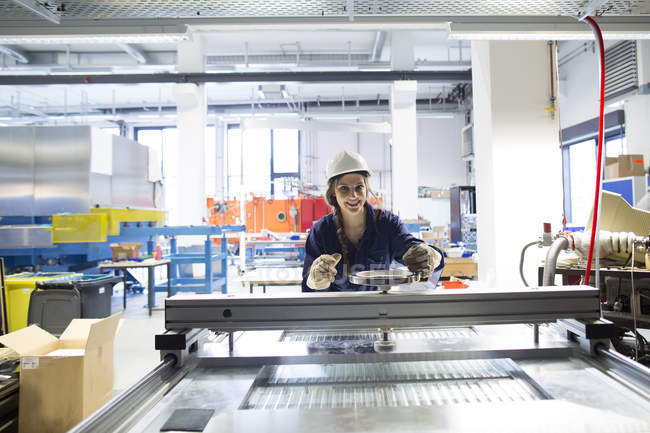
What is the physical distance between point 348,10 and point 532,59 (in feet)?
9.83

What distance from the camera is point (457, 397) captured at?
2.81 feet

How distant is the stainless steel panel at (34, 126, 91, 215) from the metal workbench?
15.1 feet

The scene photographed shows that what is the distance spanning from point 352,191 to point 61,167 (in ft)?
15.0

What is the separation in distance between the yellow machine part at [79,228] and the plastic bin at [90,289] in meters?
0.78

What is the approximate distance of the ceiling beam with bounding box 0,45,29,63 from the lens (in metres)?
6.38

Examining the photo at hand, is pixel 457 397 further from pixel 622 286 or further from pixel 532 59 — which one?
pixel 532 59

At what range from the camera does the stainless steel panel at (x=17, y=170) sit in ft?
15.5

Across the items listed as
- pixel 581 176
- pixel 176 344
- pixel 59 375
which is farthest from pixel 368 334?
pixel 581 176

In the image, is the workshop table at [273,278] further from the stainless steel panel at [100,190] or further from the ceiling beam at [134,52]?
the ceiling beam at [134,52]

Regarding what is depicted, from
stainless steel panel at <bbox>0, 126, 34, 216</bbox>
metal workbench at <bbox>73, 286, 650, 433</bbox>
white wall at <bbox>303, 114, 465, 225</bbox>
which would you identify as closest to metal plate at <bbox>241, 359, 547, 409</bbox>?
metal workbench at <bbox>73, 286, 650, 433</bbox>

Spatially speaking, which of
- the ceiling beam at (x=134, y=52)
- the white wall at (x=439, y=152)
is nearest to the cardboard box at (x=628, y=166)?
the white wall at (x=439, y=152)

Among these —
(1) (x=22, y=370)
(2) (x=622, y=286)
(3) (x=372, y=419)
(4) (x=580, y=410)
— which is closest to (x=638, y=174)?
(2) (x=622, y=286)

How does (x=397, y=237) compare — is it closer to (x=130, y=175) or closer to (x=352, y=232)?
(x=352, y=232)

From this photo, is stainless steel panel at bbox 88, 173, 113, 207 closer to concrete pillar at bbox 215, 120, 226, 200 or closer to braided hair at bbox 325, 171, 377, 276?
braided hair at bbox 325, 171, 377, 276
